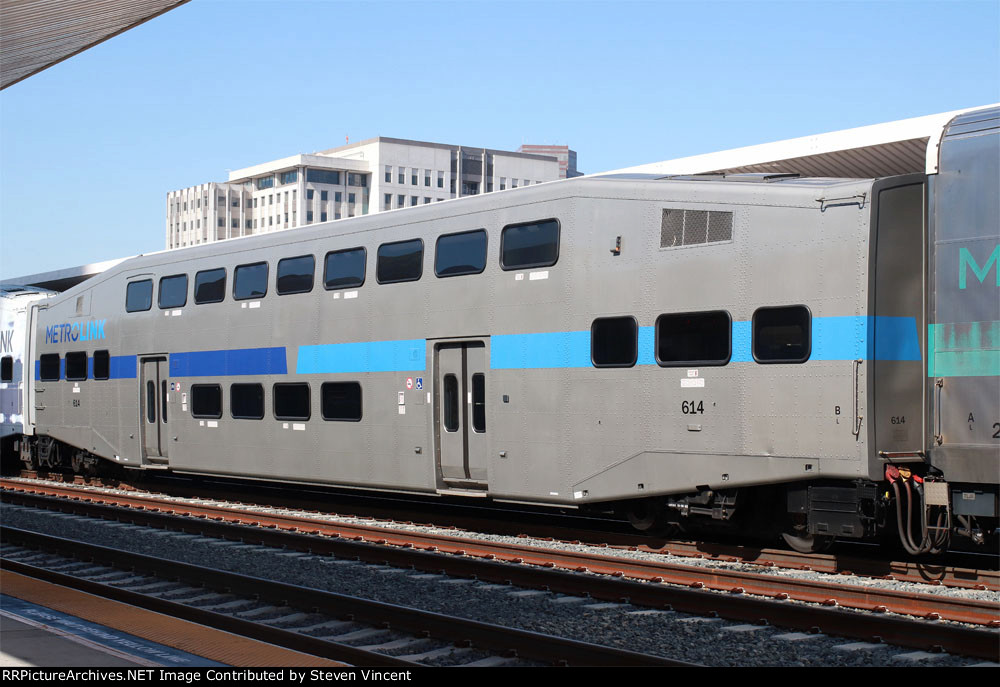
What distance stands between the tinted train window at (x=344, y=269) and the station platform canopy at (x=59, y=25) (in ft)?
16.8

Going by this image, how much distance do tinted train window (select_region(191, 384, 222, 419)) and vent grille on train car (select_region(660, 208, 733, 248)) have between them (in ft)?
32.3

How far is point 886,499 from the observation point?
10.4m

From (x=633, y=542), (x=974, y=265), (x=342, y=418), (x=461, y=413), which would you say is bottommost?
(x=633, y=542)

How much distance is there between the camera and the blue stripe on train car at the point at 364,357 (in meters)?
14.5

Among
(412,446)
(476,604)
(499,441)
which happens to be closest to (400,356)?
(412,446)

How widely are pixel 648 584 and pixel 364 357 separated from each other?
277 inches

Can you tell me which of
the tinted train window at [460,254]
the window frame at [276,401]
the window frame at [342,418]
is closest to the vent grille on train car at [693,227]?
the tinted train window at [460,254]

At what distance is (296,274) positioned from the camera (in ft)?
54.9

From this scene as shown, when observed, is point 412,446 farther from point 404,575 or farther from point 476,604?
point 476,604

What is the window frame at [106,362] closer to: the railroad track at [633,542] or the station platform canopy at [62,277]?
the railroad track at [633,542]

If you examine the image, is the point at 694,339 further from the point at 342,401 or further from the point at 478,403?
the point at 342,401

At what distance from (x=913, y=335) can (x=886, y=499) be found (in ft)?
5.80

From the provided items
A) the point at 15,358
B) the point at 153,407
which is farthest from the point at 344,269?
the point at 15,358

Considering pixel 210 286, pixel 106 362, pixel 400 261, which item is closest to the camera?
pixel 400 261
